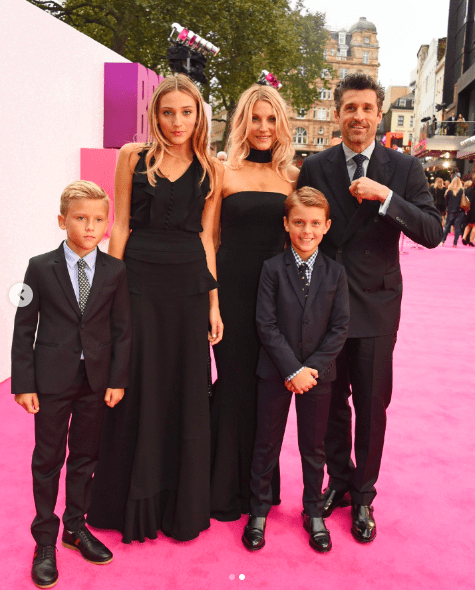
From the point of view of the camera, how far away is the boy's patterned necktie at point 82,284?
217 cm

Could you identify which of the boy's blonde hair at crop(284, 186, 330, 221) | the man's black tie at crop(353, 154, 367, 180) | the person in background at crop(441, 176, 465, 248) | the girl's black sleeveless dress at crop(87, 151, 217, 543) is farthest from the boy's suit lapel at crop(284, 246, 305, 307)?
the person in background at crop(441, 176, 465, 248)

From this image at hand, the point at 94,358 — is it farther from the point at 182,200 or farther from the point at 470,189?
the point at 470,189

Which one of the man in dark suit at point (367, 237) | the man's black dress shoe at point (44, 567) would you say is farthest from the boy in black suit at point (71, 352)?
the man in dark suit at point (367, 237)

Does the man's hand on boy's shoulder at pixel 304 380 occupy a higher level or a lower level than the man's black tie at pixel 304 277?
lower

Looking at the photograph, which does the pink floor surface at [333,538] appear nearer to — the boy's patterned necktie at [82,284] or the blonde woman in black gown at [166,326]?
the blonde woman in black gown at [166,326]

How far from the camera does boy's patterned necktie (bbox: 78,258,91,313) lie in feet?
7.11

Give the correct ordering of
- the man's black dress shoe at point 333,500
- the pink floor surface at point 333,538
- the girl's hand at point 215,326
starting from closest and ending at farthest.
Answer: the pink floor surface at point 333,538 < the girl's hand at point 215,326 < the man's black dress shoe at point 333,500

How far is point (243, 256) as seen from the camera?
265cm

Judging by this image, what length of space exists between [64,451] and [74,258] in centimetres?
81

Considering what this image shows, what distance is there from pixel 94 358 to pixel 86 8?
2134cm

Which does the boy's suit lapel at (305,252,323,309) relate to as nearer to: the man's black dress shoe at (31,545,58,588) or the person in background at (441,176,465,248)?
the man's black dress shoe at (31,545,58,588)

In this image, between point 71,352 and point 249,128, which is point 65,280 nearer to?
point 71,352

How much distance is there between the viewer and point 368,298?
2.50 meters

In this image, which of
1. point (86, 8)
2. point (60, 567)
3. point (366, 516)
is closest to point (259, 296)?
point (366, 516)
